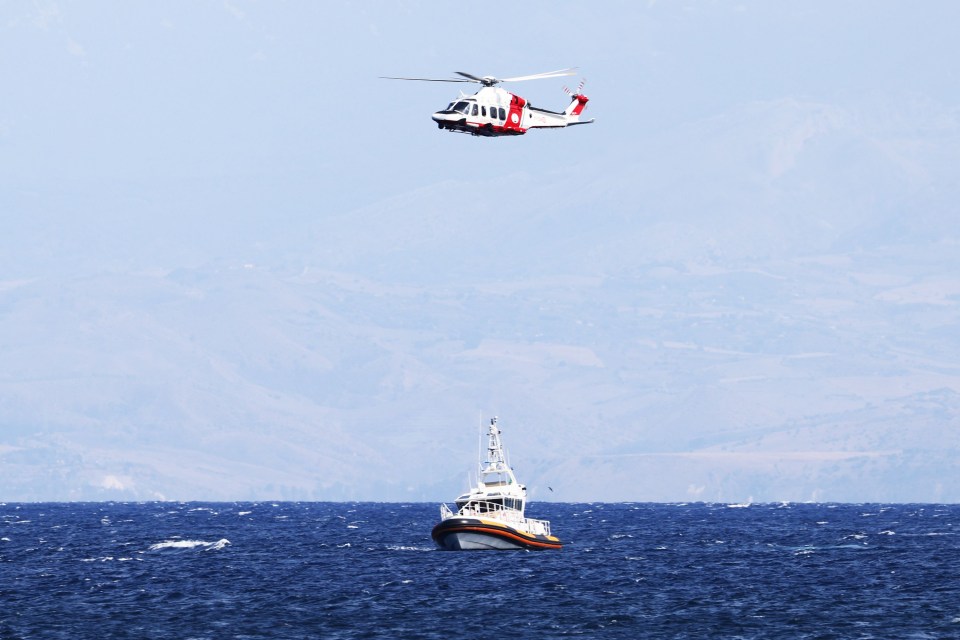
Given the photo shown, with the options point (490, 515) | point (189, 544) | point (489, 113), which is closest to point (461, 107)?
point (489, 113)

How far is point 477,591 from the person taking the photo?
4493 inches

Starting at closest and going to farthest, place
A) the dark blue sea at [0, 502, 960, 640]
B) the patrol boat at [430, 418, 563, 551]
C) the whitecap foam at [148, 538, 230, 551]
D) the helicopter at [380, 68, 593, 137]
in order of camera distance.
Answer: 1. the dark blue sea at [0, 502, 960, 640]
2. the helicopter at [380, 68, 593, 137]
3. the patrol boat at [430, 418, 563, 551]
4. the whitecap foam at [148, 538, 230, 551]

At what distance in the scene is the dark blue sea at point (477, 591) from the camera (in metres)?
95.9

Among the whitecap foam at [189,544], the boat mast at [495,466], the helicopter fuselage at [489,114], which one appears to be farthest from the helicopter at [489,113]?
the whitecap foam at [189,544]

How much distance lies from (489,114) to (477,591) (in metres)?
30.2

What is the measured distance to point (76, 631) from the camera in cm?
9425

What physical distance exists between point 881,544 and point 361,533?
2269 inches

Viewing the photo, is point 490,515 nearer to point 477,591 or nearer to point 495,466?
point 495,466

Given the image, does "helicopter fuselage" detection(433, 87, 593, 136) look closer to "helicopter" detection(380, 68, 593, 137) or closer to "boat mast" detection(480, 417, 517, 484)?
"helicopter" detection(380, 68, 593, 137)

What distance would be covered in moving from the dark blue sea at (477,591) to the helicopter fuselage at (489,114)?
95.7 ft

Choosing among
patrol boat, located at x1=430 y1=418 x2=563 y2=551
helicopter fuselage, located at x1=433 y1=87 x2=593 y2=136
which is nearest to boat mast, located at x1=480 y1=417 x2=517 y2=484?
patrol boat, located at x1=430 y1=418 x2=563 y2=551

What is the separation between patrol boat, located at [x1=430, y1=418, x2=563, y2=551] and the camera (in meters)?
139

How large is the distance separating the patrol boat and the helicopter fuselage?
28.7 m

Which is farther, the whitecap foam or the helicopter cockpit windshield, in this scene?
the whitecap foam
